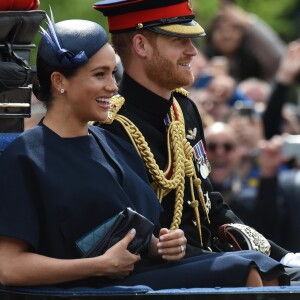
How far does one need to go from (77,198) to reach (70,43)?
0.58 m

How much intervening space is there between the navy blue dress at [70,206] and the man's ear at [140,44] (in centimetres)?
80

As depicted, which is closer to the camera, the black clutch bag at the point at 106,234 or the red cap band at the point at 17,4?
the black clutch bag at the point at 106,234

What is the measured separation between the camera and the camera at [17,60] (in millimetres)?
5625

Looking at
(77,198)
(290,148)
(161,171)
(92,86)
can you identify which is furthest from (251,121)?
(77,198)

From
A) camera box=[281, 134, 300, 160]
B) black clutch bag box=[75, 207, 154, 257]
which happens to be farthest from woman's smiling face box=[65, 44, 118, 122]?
camera box=[281, 134, 300, 160]

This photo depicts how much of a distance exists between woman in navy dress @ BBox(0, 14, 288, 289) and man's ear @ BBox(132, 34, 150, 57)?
69 cm

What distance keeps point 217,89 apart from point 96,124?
16.6ft

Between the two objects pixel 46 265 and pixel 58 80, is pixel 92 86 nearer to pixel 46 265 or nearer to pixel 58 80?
pixel 58 80

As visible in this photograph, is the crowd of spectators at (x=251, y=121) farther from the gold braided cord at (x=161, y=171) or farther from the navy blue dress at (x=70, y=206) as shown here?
the navy blue dress at (x=70, y=206)

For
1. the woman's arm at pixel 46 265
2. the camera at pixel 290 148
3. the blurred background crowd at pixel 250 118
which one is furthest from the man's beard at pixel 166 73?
the camera at pixel 290 148

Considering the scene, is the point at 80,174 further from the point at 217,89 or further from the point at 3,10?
the point at 217,89

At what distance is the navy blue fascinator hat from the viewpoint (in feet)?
17.6

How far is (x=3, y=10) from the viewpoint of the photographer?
5.72 meters

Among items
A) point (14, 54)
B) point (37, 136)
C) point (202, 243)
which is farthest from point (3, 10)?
point (202, 243)
